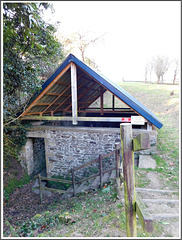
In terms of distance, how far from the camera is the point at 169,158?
5.69 meters

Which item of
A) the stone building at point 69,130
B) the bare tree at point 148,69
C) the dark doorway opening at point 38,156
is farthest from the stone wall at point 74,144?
the bare tree at point 148,69

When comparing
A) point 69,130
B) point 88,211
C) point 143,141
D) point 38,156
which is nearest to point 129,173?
point 143,141

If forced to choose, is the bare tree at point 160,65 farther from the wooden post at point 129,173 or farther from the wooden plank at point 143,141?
the wooden plank at point 143,141

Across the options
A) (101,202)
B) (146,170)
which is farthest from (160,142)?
(101,202)

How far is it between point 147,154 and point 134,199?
179 inches

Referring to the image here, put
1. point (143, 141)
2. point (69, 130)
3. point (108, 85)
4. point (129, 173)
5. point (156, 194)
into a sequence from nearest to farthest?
point (143, 141), point (129, 173), point (156, 194), point (108, 85), point (69, 130)

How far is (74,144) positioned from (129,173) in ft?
15.7

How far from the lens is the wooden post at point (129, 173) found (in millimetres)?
1826

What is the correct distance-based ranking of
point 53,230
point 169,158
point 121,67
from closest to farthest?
point 53,230
point 169,158
point 121,67

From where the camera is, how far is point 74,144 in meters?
6.48

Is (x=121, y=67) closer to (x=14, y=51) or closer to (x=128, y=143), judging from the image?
(x=14, y=51)

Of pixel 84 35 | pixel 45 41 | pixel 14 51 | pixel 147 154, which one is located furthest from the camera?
pixel 84 35

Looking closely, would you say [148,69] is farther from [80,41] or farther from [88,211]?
[88,211]

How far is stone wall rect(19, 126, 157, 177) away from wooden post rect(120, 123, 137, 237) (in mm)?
3991
